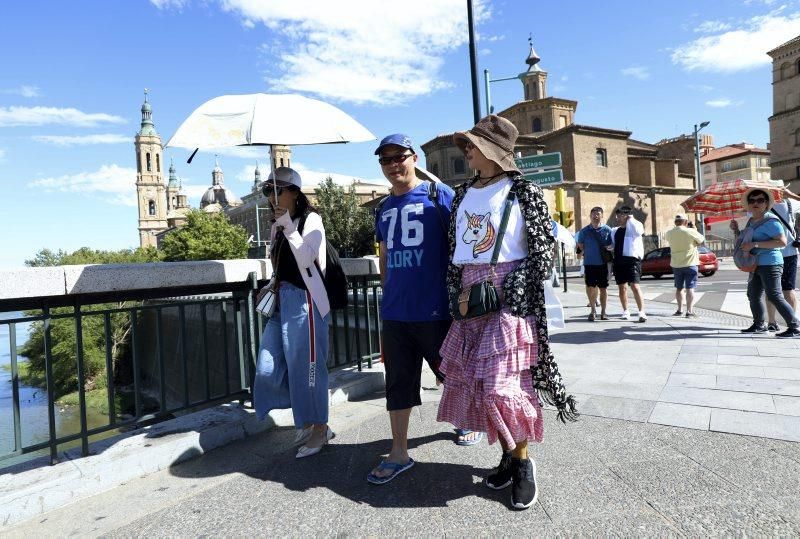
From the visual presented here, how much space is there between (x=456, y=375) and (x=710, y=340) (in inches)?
201

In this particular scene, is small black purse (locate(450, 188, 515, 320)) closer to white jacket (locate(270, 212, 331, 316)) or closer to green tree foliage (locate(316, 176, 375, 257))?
white jacket (locate(270, 212, 331, 316))

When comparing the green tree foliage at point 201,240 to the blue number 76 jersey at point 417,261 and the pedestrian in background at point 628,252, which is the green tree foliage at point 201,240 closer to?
the pedestrian in background at point 628,252

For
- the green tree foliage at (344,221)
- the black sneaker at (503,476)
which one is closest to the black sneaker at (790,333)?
the black sneaker at (503,476)

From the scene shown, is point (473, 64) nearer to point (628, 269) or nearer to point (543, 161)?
point (543, 161)

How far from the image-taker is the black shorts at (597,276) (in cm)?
866

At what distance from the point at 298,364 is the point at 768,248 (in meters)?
5.86

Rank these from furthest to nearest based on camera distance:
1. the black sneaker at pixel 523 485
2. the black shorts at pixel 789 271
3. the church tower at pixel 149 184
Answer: the church tower at pixel 149 184 → the black shorts at pixel 789 271 → the black sneaker at pixel 523 485

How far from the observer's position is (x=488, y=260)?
2.59 metres

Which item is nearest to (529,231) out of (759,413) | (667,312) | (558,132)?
(759,413)

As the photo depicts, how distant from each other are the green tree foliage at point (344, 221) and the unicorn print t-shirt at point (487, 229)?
1803 inches

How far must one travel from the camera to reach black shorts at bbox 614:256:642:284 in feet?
27.1

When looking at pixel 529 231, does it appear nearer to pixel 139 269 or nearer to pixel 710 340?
pixel 139 269

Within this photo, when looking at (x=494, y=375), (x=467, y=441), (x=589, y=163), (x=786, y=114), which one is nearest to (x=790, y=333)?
(x=467, y=441)

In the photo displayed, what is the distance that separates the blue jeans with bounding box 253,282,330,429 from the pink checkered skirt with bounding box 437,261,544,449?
100cm
